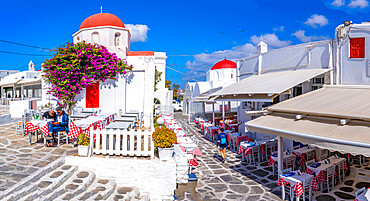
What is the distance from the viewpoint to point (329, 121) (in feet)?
21.6

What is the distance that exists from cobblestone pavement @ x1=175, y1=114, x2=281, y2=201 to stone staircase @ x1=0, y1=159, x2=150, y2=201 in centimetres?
211

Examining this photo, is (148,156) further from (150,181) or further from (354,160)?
(354,160)

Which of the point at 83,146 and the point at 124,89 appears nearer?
the point at 83,146

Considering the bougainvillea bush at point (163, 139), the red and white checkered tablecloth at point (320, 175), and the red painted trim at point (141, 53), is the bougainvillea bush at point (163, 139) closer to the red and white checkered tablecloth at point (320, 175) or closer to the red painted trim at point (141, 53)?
the red and white checkered tablecloth at point (320, 175)

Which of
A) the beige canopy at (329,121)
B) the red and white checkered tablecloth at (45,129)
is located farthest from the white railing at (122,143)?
the beige canopy at (329,121)

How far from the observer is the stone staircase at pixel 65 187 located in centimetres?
554

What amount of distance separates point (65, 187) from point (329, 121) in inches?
281

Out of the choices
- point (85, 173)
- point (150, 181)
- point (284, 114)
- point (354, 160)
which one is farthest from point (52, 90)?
point (354, 160)

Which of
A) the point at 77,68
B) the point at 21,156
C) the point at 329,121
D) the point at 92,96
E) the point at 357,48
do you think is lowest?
the point at 21,156

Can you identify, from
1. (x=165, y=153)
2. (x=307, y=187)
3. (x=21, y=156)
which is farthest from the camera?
(x=21, y=156)

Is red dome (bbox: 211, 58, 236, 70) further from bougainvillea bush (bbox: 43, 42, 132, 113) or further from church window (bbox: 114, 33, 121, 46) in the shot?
bougainvillea bush (bbox: 43, 42, 132, 113)

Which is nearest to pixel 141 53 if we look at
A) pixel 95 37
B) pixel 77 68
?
pixel 95 37

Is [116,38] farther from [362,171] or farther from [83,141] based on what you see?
[362,171]

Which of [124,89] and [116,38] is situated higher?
[116,38]
